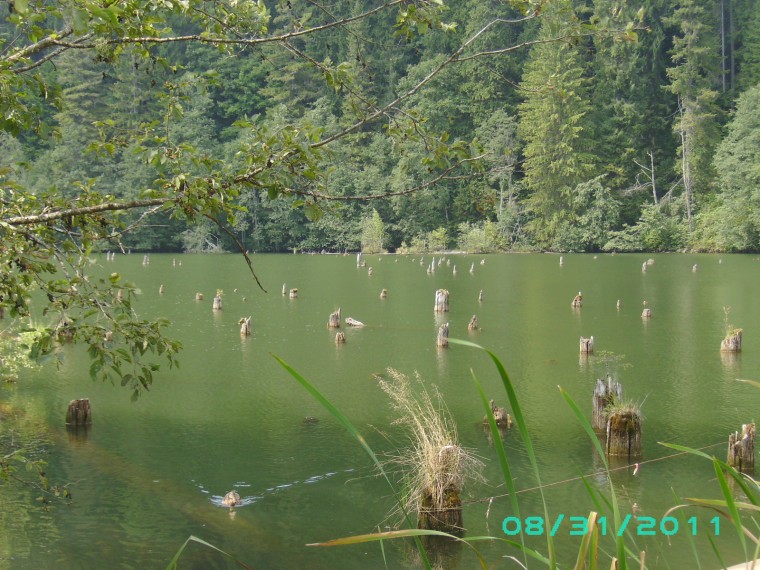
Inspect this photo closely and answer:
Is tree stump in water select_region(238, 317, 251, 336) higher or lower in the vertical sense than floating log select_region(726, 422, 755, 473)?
higher

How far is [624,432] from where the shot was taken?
28.9 feet

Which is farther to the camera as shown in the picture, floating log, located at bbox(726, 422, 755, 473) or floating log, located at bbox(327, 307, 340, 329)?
floating log, located at bbox(327, 307, 340, 329)

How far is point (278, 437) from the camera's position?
9.88 metres

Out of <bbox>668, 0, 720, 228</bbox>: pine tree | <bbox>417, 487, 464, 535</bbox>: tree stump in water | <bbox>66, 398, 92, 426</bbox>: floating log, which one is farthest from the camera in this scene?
<bbox>668, 0, 720, 228</bbox>: pine tree

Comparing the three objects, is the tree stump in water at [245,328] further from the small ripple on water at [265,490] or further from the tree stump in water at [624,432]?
the tree stump in water at [624,432]

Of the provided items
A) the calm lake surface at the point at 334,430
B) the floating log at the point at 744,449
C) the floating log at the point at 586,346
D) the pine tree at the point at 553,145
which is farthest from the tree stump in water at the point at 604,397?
the pine tree at the point at 553,145

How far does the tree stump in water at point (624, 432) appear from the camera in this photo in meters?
8.79

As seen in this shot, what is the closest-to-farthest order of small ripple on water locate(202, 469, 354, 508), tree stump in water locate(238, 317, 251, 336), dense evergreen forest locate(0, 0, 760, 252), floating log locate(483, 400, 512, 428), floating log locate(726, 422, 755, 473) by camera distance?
small ripple on water locate(202, 469, 354, 508) → floating log locate(726, 422, 755, 473) → floating log locate(483, 400, 512, 428) → tree stump in water locate(238, 317, 251, 336) → dense evergreen forest locate(0, 0, 760, 252)

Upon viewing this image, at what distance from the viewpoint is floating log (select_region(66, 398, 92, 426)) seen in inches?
400

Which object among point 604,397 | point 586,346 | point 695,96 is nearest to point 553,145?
point 695,96

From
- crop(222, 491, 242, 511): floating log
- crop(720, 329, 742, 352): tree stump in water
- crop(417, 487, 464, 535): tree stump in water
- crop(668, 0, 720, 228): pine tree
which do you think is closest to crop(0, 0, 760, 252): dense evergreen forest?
crop(668, 0, 720, 228): pine tree

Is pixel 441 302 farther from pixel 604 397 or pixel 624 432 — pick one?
pixel 624 432

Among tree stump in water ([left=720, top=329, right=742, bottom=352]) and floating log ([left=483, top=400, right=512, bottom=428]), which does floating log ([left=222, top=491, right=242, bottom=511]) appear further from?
tree stump in water ([left=720, top=329, right=742, bottom=352])

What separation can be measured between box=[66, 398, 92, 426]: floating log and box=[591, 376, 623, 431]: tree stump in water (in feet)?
19.6
